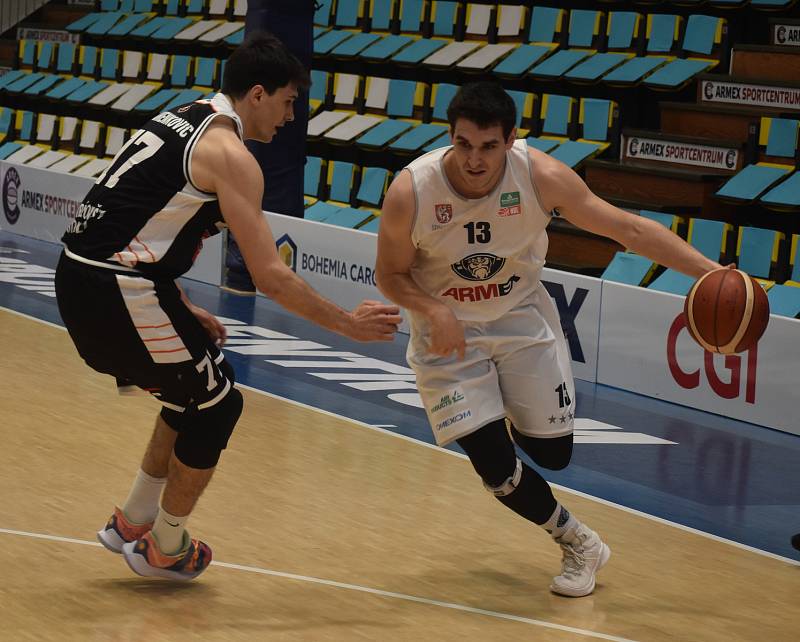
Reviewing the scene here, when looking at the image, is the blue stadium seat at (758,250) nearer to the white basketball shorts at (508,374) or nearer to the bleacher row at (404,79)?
the bleacher row at (404,79)

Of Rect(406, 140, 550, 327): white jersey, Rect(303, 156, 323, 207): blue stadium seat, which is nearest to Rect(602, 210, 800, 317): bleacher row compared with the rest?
Rect(303, 156, 323, 207): blue stadium seat

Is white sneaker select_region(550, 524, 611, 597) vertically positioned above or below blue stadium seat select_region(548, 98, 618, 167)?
below

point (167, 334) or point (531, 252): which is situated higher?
point (531, 252)

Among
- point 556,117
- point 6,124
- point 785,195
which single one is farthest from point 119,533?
point 6,124

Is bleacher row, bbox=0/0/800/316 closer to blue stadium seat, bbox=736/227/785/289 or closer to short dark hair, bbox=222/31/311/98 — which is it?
blue stadium seat, bbox=736/227/785/289

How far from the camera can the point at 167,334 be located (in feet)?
12.1

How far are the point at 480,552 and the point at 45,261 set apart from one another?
7.99 metres

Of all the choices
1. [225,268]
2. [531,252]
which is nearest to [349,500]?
[531,252]

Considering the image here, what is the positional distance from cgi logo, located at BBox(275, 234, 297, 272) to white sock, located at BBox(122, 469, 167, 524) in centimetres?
609

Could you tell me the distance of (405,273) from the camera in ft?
13.3

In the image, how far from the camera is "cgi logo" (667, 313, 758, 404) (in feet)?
22.9

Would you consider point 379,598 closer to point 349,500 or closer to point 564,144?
point 349,500

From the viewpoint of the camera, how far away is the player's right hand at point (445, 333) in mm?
3850

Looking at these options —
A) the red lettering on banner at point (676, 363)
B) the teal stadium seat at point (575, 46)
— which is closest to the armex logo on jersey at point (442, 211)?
the red lettering on banner at point (676, 363)
